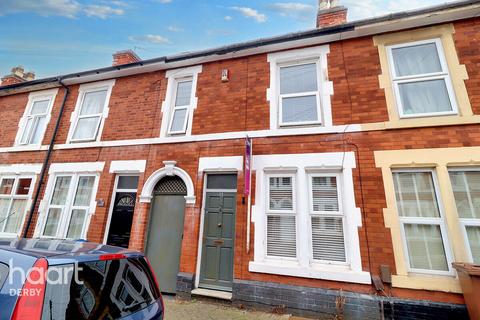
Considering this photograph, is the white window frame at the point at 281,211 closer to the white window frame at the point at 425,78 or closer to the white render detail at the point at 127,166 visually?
the white window frame at the point at 425,78

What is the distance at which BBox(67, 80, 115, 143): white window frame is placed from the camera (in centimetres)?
726

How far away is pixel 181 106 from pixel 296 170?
3.95 meters

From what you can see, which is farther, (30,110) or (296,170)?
(30,110)

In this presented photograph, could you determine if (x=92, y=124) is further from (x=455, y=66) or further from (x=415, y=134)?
(x=455, y=66)

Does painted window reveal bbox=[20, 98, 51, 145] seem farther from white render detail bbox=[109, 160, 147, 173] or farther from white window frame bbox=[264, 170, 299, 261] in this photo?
white window frame bbox=[264, 170, 299, 261]

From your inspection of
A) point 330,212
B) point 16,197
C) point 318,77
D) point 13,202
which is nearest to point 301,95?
point 318,77

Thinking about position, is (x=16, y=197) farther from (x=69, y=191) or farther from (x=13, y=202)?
(x=69, y=191)

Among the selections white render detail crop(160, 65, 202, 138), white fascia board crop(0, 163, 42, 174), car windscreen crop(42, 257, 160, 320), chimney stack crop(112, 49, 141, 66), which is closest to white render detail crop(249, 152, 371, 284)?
white render detail crop(160, 65, 202, 138)

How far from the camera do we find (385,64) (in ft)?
17.5

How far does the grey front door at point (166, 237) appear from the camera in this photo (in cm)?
554

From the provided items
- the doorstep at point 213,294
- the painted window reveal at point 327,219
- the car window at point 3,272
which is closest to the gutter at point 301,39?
the painted window reveal at point 327,219

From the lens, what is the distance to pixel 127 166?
6500 millimetres

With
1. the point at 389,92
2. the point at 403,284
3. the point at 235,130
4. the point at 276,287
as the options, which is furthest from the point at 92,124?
the point at 403,284

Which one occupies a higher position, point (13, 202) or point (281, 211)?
point (13, 202)
